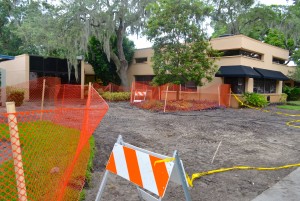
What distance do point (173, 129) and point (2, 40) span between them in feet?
96.5

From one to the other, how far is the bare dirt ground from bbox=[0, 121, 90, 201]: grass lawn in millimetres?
339

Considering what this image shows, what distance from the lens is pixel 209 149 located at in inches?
301

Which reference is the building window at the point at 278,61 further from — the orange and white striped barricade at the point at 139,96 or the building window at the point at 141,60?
the orange and white striped barricade at the point at 139,96

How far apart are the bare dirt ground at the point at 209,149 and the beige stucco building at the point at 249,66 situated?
28.2 ft

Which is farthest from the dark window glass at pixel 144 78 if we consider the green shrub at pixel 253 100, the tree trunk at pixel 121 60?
the green shrub at pixel 253 100

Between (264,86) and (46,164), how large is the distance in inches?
896

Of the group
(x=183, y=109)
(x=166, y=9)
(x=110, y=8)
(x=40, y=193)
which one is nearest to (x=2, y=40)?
(x=110, y=8)

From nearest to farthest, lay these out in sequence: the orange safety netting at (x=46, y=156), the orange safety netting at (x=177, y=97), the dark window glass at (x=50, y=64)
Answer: the orange safety netting at (x=46, y=156), the orange safety netting at (x=177, y=97), the dark window glass at (x=50, y=64)

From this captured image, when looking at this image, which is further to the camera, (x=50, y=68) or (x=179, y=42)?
(x=50, y=68)

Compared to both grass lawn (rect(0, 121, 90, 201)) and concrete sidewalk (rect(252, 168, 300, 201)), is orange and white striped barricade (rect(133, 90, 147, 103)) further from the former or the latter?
concrete sidewalk (rect(252, 168, 300, 201))

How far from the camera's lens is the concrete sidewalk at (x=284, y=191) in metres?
4.34

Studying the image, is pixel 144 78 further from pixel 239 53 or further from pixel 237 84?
pixel 239 53

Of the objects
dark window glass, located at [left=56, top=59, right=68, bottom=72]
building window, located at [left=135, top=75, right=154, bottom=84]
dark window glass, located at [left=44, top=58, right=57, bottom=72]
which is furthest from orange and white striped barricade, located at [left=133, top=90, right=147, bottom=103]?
dark window glass, located at [left=44, top=58, right=57, bottom=72]

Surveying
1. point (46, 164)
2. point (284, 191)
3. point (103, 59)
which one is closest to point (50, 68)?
point (103, 59)
